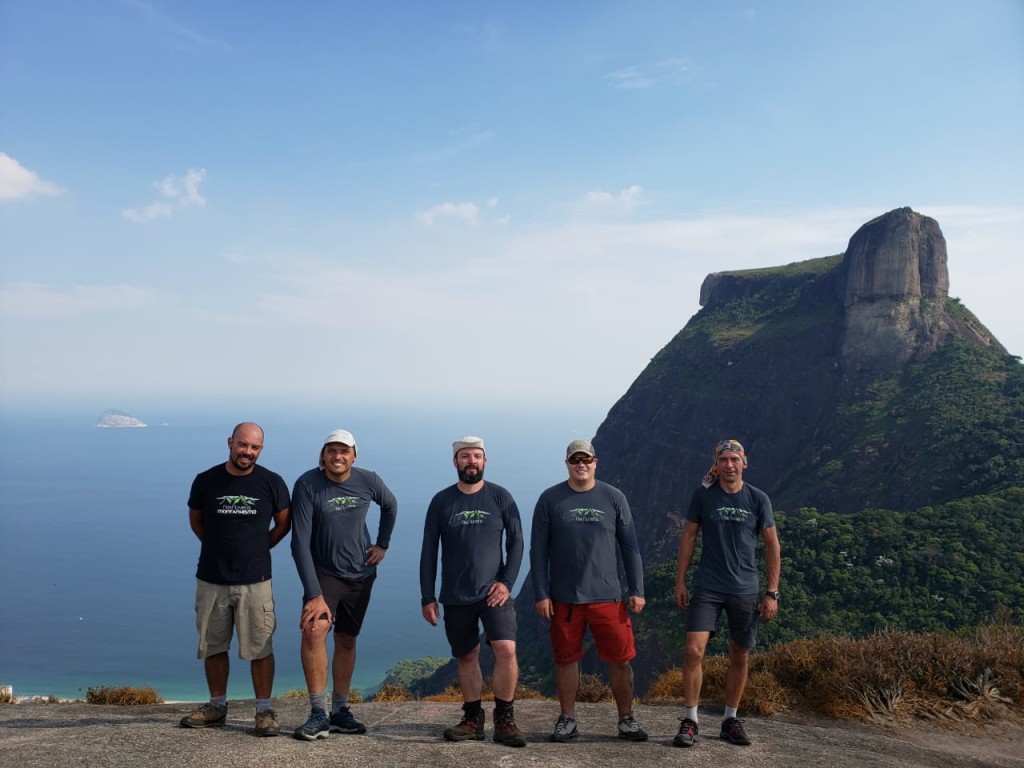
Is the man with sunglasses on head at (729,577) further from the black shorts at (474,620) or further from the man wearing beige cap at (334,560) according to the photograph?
the man wearing beige cap at (334,560)

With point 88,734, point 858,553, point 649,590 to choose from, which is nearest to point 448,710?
point 88,734

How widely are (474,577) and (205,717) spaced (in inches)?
103

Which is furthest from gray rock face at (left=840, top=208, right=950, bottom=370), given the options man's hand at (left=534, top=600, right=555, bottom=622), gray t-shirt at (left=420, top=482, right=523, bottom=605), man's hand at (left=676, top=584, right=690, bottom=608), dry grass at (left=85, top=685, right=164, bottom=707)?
dry grass at (left=85, top=685, right=164, bottom=707)

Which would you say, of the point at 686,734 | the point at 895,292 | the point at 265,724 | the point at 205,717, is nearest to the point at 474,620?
the point at 265,724

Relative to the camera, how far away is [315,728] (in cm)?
558

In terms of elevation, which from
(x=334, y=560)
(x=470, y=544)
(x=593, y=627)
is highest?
(x=470, y=544)

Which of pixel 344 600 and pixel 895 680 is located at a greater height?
pixel 344 600

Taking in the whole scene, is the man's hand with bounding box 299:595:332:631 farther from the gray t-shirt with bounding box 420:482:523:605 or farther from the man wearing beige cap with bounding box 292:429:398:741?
the gray t-shirt with bounding box 420:482:523:605

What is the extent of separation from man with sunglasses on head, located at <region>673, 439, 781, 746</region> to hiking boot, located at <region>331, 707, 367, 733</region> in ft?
9.08

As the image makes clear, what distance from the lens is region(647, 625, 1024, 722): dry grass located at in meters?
7.12

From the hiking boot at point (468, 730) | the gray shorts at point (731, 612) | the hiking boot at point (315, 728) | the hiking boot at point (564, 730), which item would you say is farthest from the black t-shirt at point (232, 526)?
the gray shorts at point (731, 612)

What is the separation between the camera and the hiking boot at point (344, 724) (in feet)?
19.6

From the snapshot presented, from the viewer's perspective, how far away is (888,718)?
7000 mm

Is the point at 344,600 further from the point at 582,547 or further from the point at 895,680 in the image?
the point at 895,680
